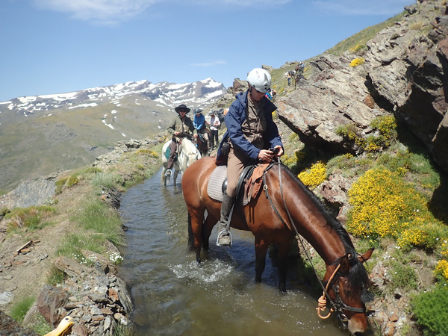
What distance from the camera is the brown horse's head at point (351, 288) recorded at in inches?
150

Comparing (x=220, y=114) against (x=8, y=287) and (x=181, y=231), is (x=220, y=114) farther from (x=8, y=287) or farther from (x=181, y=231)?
(x=8, y=287)

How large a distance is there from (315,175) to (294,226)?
13.7 ft

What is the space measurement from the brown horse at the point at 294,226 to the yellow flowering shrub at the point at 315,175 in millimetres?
A: 3318

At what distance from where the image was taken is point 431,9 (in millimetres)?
9797

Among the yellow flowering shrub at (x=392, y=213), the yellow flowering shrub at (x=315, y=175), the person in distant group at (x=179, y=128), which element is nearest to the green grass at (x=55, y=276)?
the yellow flowering shrub at (x=392, y=213)

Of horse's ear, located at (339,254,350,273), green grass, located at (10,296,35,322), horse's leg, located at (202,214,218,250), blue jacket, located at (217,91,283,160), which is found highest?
blue jacket, located at (217,91,283,160)

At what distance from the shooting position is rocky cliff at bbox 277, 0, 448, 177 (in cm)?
577

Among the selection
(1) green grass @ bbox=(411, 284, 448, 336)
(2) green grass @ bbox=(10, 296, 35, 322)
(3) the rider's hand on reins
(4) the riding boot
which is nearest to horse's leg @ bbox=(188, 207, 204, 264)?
(4) the riding boot

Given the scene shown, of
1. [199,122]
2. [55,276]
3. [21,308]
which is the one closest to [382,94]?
[199,122]

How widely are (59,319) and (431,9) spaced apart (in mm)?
14561

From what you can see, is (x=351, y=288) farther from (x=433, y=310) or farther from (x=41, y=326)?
(x=41, y=326)

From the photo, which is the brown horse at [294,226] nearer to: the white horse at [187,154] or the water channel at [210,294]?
the water channel at [210,294]

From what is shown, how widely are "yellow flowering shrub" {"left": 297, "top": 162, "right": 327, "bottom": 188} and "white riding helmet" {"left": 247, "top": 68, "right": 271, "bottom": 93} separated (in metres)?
4.26

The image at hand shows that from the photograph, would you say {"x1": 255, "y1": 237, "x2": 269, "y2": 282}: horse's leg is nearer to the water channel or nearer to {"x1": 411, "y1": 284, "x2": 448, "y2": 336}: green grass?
the water channel
